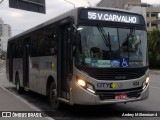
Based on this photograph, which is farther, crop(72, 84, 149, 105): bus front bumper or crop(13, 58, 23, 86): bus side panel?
crop(13, 58, 23, 86): bus side panel

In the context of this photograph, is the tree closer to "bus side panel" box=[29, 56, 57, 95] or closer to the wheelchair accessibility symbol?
"bus side panel" box=[29, 56, 57, 95]

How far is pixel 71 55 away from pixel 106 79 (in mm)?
1192

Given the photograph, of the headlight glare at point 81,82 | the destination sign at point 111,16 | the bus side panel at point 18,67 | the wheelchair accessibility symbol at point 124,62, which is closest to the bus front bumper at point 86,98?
the headlight glare at point 81,82

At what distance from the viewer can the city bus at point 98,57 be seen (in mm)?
9734

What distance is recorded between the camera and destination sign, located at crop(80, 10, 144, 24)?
10.1 m

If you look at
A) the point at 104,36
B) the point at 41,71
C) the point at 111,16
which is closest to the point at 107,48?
the point at 104,36

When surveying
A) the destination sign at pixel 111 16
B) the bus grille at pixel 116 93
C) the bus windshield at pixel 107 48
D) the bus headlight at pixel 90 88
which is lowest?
the bus grille at pixel 116 93

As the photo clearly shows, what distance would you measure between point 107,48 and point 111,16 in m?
1.02

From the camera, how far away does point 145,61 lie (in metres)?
10.6

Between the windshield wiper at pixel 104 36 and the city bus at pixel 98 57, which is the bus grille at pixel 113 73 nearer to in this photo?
the city bus at pixel 98 57

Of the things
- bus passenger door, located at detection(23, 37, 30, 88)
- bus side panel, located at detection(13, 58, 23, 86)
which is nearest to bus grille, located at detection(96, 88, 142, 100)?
bus passenger door, located at detection(23, 37, 30, 88)

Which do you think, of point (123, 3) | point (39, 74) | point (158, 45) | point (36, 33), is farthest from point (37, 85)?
point (123, 3)

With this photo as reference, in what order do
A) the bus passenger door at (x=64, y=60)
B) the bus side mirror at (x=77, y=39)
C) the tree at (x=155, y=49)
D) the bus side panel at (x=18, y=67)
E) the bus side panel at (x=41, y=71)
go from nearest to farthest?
the bus side mirror at (x=77, y=39)
the bus passenger door at (x=64, y=60)
the bus side panel at (x=41, y=71)
the bus side panel at (x=18, y=67)
the tree at (x=155, y=49)

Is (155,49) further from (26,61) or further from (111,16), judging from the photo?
(111,16)
